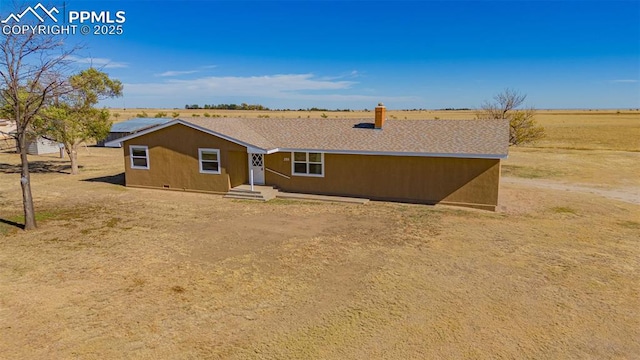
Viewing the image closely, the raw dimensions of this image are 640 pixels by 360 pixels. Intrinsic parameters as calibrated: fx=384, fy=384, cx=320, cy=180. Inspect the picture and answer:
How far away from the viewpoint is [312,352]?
22.8 feet

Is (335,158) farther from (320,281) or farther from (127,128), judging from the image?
(127,128)

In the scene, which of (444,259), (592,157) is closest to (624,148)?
(592,157)

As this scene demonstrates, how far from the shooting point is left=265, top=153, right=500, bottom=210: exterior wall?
17.2 metres

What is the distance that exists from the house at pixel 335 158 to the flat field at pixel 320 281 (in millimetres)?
1406

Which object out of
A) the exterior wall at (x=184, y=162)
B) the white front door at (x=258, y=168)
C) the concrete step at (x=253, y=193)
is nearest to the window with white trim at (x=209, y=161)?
the exterior wall at (x=184, y=162)

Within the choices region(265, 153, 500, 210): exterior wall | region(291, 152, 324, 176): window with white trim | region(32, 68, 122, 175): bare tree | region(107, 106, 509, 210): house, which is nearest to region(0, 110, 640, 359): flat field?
region(265, 153, 500, 210): exterior wall

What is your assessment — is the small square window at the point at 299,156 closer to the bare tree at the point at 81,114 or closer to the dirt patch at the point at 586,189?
the dirt patch at the point at 586,189

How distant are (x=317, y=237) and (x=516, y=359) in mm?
7519

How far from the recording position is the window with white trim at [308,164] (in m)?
19.8

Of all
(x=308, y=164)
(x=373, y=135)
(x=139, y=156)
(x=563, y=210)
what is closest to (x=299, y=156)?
(x=308, y=164)

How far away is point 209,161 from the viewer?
20516 mm

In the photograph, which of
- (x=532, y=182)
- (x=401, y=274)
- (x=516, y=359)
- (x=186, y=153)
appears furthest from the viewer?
(x=532, y=182)

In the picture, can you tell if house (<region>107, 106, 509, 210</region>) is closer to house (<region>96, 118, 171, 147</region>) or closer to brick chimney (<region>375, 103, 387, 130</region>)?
brick chimney (<region>375, 103, 387, 130</region>)

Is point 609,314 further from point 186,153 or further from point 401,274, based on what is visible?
point 186,153
